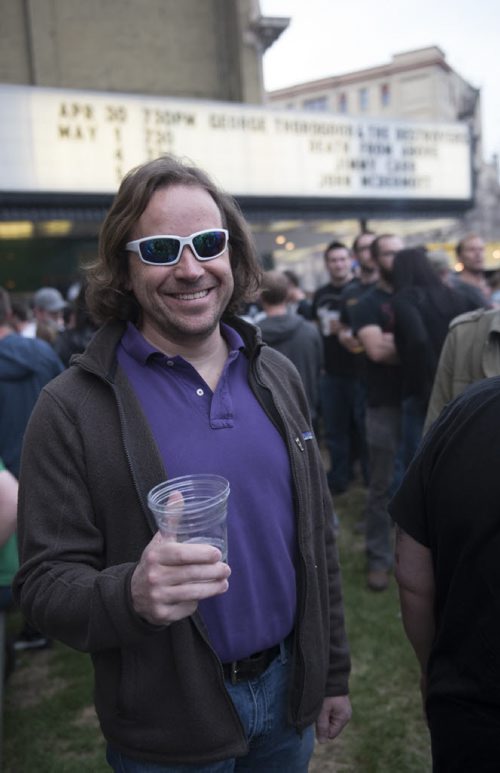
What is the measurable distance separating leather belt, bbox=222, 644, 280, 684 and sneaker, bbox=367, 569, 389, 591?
8.86 feet

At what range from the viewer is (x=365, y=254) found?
5457 millimetres

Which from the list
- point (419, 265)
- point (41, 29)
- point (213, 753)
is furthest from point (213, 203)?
point (41, 29)

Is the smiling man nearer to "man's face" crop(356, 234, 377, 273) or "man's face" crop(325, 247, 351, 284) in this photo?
"man's face" crop(356, 234, 377, 273)

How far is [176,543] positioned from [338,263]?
16.7 ft

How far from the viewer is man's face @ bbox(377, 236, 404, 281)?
14.1 ft

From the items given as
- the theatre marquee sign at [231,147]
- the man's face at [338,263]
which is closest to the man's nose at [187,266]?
the man's face at [338,263]

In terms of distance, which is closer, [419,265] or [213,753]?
[213,753]

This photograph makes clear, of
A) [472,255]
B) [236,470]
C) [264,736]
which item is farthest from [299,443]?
[472,255]

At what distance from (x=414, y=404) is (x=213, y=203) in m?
2.76

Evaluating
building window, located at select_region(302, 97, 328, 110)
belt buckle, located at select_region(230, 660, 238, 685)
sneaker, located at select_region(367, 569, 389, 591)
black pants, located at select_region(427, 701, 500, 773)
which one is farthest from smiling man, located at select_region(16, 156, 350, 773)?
building window, located at select_region(302, 97, 328, 110)

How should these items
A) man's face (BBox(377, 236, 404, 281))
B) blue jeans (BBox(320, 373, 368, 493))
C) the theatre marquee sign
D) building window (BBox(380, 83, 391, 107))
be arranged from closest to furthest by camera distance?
man's face (BBox(377, 236, 404, 281))
blue jeans (BBox(320, 373, 368, 493))
the theatre marquee sign
building window (BBox(380, 83, 391, 107))

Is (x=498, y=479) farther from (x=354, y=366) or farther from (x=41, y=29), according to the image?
(x=41, y=29)

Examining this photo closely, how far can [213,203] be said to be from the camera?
1663 millimetres

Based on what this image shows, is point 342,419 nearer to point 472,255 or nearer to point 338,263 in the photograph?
point 338,263
